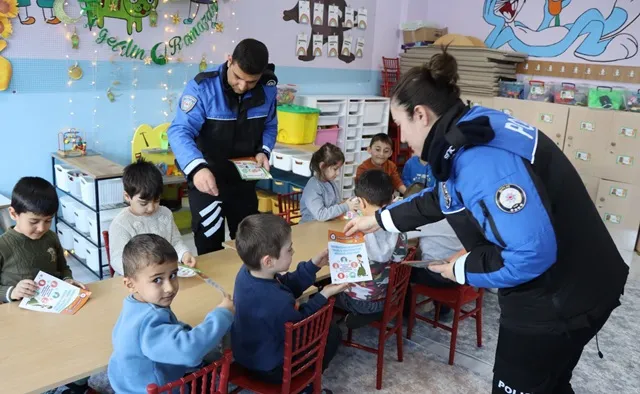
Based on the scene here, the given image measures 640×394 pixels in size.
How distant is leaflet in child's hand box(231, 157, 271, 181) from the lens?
2768 millimetres

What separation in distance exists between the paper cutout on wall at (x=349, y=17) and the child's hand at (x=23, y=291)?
4889 millimetres

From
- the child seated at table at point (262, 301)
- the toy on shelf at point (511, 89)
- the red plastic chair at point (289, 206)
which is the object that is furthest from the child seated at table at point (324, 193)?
the toy on shelf at point (511, 89)

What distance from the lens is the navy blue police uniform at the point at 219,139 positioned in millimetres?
2814

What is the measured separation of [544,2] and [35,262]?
5585 millimetres

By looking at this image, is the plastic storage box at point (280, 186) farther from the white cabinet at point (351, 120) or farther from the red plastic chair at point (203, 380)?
the red plastic chair at point (203, 380)

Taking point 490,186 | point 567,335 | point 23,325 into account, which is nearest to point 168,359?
point 23,325

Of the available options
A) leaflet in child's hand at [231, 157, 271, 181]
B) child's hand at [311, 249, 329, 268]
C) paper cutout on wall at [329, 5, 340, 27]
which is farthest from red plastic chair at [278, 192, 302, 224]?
paper cutout on wall at [329, 5, 340, 27]

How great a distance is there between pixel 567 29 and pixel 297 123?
308 cm

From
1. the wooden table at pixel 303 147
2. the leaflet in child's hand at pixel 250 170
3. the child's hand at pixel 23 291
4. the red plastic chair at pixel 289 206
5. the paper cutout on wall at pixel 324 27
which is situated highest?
the paper cutout on wall at pixel 324 27

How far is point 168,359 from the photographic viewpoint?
162 cm

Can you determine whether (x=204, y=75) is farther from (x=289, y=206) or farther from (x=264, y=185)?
(x=264, y=185)

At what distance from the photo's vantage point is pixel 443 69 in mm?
1609

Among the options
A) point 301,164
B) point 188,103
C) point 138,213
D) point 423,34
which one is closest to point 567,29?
point 423,34

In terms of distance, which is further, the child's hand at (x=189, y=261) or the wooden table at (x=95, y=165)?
the wooden table at (x=95, y=165)
